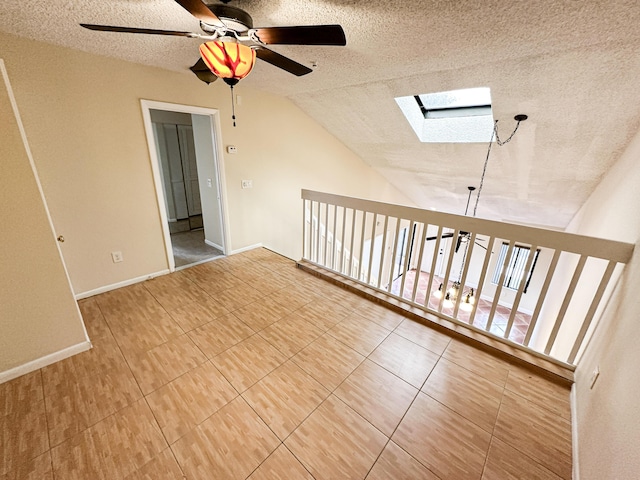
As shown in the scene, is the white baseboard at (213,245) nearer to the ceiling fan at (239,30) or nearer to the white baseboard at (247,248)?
the white baseboard at (247,248)

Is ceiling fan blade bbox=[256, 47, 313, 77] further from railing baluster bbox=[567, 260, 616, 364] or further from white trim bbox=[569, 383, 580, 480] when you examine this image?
white trim bbox=[569, 383, 580, 480]

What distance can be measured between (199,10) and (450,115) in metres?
3.39

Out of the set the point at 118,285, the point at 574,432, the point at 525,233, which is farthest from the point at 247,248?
the point at 574,432

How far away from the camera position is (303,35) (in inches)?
50.4

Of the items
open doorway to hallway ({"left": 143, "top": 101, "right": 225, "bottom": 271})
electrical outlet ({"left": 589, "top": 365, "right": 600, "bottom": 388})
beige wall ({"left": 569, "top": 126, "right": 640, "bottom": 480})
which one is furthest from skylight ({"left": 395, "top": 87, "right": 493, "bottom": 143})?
electrical outlet ({"left": 589, "top": 365, "right": 600, "bottom": 388})

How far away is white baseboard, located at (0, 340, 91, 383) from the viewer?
167 centimetres

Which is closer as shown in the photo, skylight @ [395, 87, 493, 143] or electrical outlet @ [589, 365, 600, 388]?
electrical outlet @ [589, 365, 600, 388]

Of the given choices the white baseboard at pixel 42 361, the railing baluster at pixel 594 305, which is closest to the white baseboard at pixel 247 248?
the white baseboard at pixel 42 361

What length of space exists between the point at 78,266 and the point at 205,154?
6.61 ft

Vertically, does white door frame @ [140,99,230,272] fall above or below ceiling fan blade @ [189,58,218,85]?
below

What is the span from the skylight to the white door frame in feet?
7.56

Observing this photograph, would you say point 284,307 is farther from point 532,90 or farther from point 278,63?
point 532,90

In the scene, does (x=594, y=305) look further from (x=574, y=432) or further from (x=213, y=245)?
(x=213, y=245)

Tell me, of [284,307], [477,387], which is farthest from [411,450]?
[284,307]
